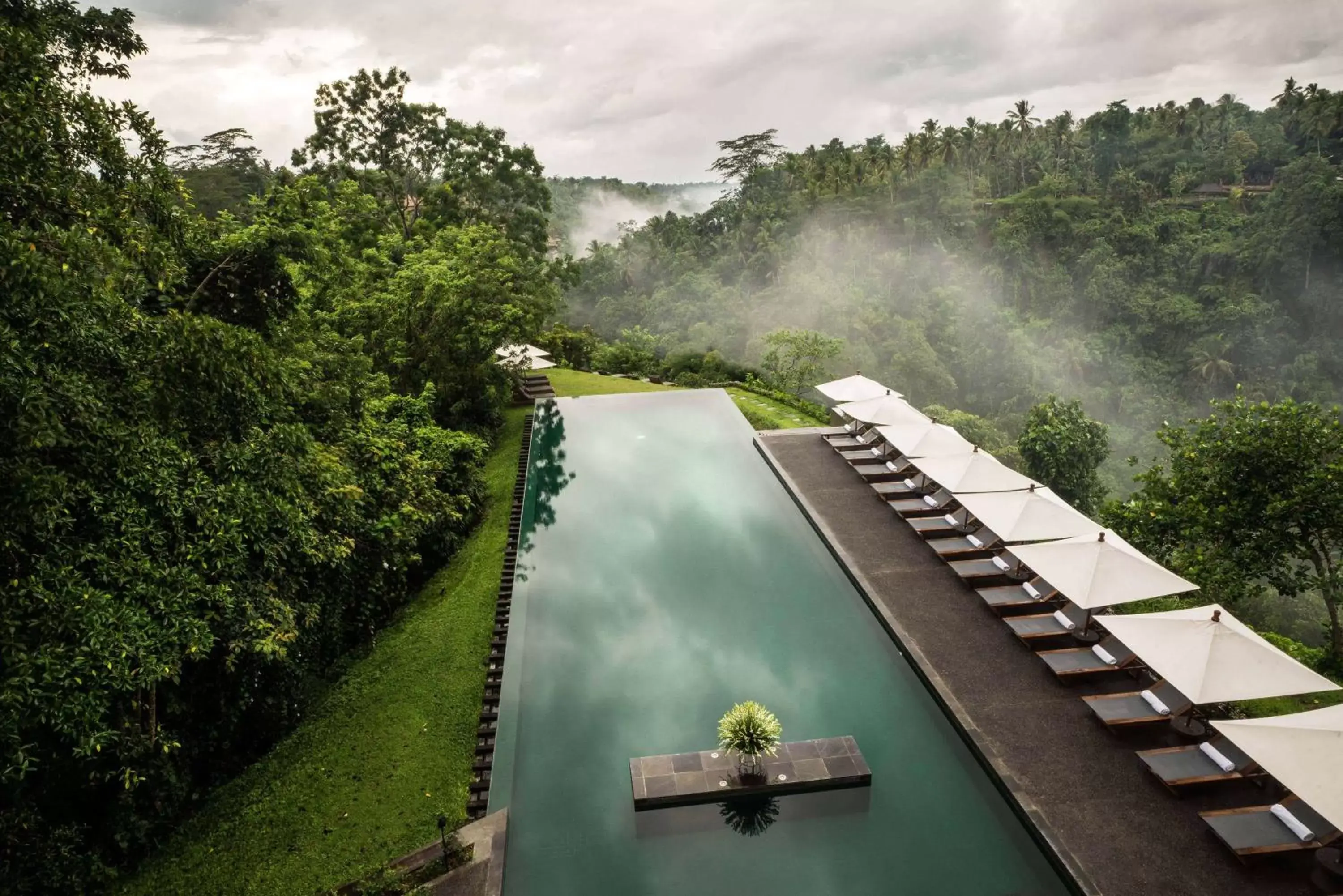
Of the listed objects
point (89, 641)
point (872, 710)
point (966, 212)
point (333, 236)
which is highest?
point (966, 212)

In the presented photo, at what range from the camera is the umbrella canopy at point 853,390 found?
15.9 meters

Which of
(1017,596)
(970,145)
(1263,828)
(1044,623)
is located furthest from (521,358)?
(970,145)

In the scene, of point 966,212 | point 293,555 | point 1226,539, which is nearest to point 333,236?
point 293,555

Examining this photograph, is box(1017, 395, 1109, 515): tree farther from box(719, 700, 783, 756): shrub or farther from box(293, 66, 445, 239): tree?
box(293, 66, 445, 239): tree

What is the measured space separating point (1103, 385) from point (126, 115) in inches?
1606

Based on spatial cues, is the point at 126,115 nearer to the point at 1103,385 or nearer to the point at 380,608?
the point at 380,608

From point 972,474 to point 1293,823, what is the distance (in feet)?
20.6

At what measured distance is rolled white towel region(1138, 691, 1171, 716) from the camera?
25.3ft

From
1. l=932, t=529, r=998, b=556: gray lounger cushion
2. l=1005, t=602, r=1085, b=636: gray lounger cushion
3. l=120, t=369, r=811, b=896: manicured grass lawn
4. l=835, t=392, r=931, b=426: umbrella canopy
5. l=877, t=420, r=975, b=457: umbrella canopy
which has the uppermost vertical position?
l=835, t=392, r=931, b=426: umbrella canopy

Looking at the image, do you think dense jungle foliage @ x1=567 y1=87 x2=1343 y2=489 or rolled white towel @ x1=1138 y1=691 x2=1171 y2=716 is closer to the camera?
rolled white towel @ x1=1138 y1=691 x2=1171 y2=716

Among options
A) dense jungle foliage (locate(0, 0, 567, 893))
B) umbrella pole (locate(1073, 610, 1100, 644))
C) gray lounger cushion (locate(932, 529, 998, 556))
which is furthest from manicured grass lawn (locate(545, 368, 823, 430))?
dense jungle foliage (locate(0, 0, 567, 893))

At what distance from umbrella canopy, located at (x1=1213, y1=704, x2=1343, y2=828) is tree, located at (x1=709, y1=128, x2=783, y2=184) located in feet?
178

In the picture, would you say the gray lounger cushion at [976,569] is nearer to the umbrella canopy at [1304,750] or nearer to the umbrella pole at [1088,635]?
the umbrella pole at [1088,635]

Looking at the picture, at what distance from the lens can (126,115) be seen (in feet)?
20.4
